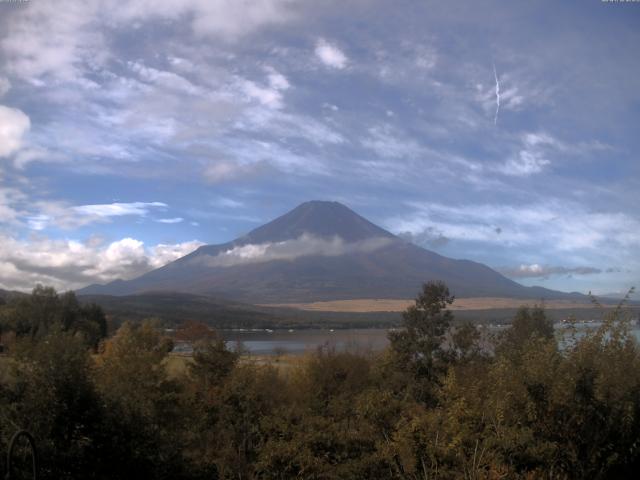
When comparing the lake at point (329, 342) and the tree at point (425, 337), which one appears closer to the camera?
the lake at point (329, 342)

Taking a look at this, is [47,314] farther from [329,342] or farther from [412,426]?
[412,426]

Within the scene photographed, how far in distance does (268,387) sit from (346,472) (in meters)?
14.2

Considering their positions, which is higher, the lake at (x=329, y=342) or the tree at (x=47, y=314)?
the tree at (x=47, y=314)

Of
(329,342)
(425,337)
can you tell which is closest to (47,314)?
(329,342)

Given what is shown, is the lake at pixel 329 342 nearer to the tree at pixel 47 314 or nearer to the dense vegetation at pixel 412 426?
the dense vegetation at pixel 412 426

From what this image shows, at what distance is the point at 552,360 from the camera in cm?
1018

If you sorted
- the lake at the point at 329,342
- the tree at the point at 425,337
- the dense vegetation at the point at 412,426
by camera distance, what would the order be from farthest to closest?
the tree at the point at 425,337 → the lake at the point at 329,342 → the dense vegetation at the point at 412,426

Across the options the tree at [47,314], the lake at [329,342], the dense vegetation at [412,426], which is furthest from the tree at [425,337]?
the tree at [47,314]

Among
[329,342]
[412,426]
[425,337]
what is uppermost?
[412,426]

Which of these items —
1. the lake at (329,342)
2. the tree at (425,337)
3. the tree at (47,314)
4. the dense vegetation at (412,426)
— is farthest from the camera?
the tree at (47,314)

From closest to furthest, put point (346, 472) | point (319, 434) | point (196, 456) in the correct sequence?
point (346, 472) → point (319, 434) → point (196, 456)

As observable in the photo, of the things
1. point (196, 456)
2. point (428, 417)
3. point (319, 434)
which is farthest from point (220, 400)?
point (428, 417)

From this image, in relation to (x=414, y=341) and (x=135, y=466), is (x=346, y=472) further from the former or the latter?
(x=414, y=341)

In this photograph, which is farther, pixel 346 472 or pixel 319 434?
pixel 319 434
